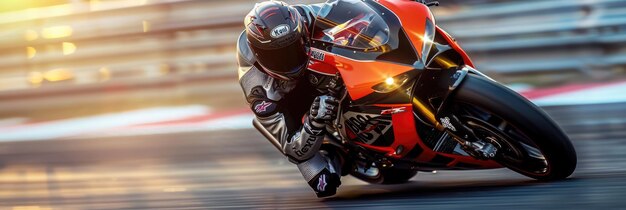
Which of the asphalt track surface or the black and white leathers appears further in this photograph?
the black and white leathers

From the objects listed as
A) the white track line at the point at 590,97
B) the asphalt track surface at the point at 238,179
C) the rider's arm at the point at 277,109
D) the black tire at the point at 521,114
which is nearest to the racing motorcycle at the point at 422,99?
the black tire at the point at 521,114

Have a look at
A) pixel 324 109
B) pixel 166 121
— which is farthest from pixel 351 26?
pixel 166 121

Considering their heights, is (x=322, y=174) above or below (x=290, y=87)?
below

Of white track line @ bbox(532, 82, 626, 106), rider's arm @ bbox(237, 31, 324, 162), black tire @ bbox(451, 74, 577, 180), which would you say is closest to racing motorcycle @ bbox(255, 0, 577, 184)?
black tire @ bbox(451, 74, 577, 180)

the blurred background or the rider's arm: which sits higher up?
the rider's arm

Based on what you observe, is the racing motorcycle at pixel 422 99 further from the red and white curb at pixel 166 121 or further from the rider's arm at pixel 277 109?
the red and white curb at pixel 166 121

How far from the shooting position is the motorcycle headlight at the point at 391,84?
412cm

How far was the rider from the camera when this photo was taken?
4.21 meters

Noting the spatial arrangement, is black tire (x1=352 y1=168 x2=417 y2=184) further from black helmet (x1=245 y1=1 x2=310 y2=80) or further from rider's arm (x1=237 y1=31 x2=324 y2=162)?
black helmet (x1=245 y1=1 x2=310 y2=80)

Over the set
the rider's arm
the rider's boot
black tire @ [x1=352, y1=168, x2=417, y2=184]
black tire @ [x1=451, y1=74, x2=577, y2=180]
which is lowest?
black tire @ [x1=352, y1=168, x2=417, y2=184]

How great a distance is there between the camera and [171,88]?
10320 mm

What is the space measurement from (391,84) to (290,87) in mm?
663

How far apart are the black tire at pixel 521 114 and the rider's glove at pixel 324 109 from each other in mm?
571

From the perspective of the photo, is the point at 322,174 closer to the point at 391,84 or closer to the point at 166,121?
the point at 391,84
